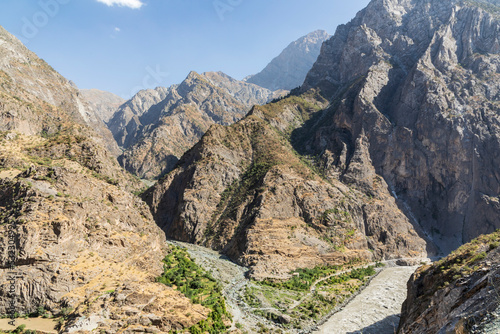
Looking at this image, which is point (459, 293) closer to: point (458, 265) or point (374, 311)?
point (458, 265)

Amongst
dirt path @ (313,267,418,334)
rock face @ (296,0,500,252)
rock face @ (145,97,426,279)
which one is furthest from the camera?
rock face @ (296,0,500,252)

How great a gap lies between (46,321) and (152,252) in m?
18.7

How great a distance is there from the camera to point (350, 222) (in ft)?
275

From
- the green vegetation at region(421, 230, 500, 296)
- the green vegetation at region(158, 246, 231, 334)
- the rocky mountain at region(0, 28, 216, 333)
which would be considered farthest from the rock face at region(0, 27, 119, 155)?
the green vegetation at region(421, 230, 500, 296)

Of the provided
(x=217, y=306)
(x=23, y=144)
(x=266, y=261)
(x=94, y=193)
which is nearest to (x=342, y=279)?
(x=266, y=261)

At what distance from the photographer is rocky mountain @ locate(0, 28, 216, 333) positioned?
1297 inches

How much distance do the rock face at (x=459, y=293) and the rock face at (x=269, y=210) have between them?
4051cm

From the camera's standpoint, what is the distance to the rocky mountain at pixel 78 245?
32.9 metres

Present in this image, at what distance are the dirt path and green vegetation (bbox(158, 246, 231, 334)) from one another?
53.9 ft

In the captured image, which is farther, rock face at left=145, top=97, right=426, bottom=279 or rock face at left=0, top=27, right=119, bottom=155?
rock face at left=145, top=97, right=426, bottom=279

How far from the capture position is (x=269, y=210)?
255 feet

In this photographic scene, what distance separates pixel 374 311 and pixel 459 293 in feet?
129

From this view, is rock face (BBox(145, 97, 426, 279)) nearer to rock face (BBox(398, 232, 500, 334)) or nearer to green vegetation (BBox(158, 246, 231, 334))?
green vegetation (BBox(158, 246, 231, 334))

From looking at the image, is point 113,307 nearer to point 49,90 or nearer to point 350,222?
point 350,222
